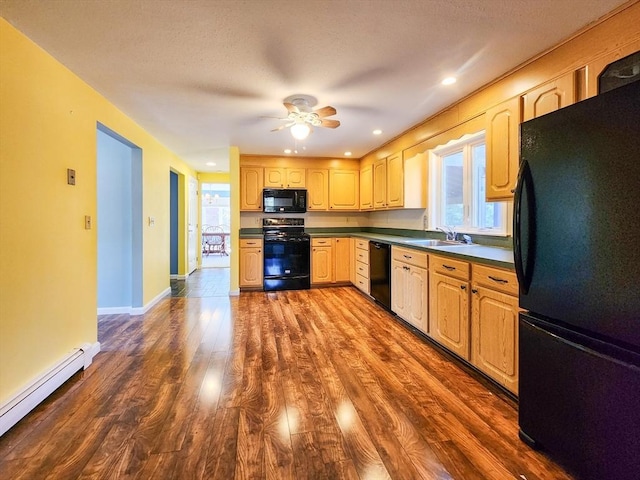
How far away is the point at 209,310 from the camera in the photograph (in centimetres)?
420

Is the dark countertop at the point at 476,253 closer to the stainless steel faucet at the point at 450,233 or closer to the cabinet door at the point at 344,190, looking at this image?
the stainless steel faucet at the point at 450,233

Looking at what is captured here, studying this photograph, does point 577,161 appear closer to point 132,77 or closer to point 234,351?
point 234,351

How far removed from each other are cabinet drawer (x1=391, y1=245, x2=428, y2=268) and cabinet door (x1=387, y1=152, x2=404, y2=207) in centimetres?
83

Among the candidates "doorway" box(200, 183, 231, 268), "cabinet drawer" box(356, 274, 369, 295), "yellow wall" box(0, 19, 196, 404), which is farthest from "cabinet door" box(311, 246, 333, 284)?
"doorway" box(200, 183, 231, 268)

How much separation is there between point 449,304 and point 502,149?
128cm

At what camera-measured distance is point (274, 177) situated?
5574 mm

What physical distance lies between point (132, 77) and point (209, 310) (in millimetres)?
2745

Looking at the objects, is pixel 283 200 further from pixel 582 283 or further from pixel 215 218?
pixel 215 218

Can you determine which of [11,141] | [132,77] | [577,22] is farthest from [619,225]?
[132,77]

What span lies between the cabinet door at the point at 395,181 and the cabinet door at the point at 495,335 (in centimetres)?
220

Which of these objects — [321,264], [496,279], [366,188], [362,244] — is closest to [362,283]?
[362,244]

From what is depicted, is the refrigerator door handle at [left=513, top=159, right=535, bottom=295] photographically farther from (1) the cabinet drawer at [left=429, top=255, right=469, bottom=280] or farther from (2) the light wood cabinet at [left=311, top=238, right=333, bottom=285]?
(2) the light wood cabinet at [left=311, top=238, right=333, bottom=285]

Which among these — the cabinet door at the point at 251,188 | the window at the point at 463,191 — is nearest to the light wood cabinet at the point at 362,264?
the window at the point at 463,191

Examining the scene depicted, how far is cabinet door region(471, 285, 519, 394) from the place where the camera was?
2002 millimetres
